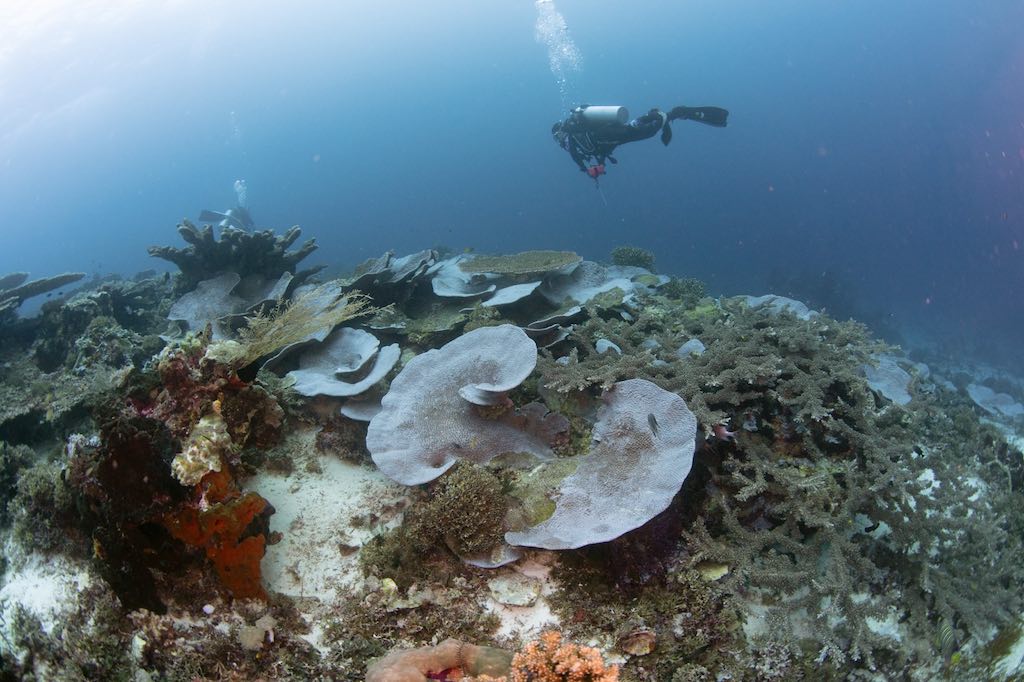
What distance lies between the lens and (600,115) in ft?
40.1

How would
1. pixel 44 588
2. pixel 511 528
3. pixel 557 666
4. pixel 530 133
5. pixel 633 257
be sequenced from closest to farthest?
pixel 557 666 → pixel 511 528 → pixel 44 588 → pixel 633 257 → pixel 530 133

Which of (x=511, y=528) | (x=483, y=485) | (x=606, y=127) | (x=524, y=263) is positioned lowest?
(x=511, y=528)

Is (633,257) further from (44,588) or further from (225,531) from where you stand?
(44,588)

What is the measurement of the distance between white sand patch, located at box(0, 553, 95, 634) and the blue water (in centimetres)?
4441

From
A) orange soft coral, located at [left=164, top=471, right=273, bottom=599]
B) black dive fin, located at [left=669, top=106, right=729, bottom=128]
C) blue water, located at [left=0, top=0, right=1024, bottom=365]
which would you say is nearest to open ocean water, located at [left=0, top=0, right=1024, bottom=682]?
orange soft coral, located at [left=164, top=471, right=273, bottom=599]

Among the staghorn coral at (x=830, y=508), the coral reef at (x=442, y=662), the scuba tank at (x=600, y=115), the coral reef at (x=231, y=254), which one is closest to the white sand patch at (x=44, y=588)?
the coral reef at (x=442, y=662)

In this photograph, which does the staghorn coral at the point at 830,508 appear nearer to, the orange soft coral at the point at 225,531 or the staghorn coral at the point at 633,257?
the orange soft coral at the point at 225,531

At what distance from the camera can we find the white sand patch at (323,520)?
11.6 ft

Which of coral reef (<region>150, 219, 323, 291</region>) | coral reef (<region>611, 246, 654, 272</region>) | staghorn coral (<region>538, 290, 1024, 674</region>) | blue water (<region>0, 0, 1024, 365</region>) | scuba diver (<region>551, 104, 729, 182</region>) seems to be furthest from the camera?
blue water (<region>0, 0, 1024, 365</region>)

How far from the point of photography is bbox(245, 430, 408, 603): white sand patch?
11.6 ft

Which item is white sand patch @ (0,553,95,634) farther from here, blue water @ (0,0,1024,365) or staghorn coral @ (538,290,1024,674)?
blue water @ (0,0,1024,365)

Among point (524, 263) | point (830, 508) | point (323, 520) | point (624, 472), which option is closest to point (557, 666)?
point (624, 472)

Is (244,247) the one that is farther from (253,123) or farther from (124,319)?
(253,123)

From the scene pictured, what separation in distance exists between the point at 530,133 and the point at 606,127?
106644 millimetres
